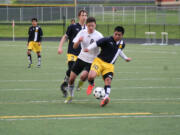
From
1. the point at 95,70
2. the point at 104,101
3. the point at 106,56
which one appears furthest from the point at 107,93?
the point at 106,56

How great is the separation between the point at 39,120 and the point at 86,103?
88.8 inches

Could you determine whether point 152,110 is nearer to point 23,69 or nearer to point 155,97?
point 155,97

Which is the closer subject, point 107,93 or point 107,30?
point 107,93

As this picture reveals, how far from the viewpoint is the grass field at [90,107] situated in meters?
7.93

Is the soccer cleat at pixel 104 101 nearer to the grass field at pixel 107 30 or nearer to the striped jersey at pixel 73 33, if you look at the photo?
the striped jersey at pixel 73 33

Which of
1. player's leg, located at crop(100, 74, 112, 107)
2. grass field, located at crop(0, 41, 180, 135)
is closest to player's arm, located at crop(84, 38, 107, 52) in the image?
player's leg, located at crop(100, 74, 112, 107)

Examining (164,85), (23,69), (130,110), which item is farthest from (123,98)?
(23,69)

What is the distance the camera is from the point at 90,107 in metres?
10.1

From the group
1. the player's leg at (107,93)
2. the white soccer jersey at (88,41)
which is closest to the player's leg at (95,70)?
the player's leg at (107,93)

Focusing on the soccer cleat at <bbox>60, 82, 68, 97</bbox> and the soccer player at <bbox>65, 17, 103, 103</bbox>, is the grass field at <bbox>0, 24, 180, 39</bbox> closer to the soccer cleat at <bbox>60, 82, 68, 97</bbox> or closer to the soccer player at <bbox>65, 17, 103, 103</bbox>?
the soccer cleat at <bbox>60, 82, 68, 97</bbox>

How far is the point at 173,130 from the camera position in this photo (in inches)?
309

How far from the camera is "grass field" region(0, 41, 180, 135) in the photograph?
7.93m

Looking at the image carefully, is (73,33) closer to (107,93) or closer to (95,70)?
(95,70)

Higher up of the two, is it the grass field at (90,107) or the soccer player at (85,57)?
the soccer player at (85,57)
